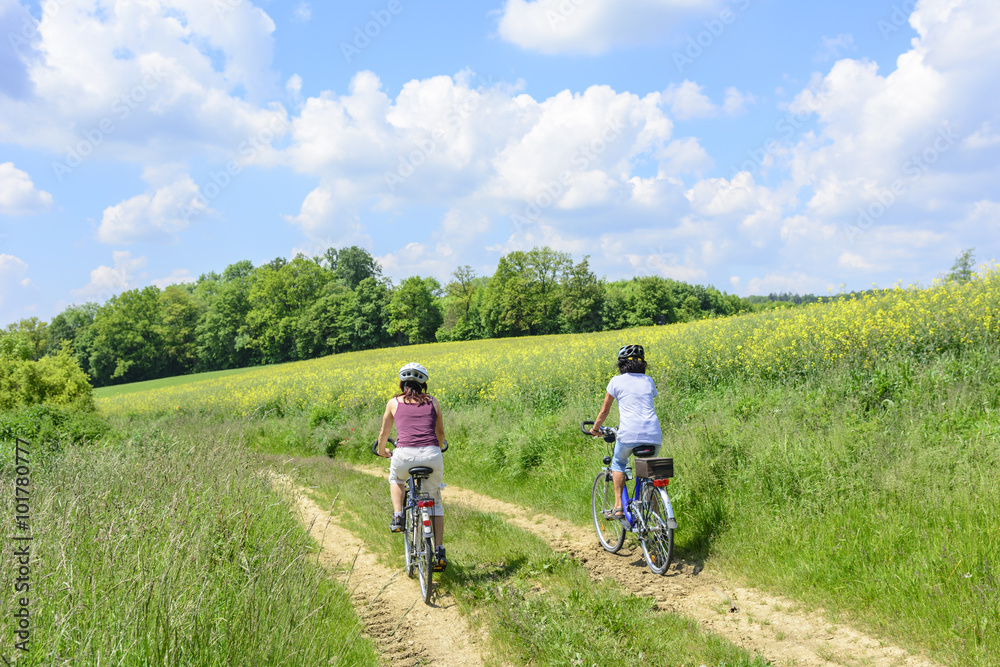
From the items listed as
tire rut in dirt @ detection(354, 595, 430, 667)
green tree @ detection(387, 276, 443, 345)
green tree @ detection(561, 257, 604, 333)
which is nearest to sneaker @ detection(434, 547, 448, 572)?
tire rut in dirt @ detection(354, 595, 430, 667)

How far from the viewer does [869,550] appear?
4906 mm

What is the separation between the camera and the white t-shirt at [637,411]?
19.3 feet

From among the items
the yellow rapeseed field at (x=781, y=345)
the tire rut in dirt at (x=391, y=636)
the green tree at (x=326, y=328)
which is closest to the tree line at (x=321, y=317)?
the green tree at (x=326, y=328)

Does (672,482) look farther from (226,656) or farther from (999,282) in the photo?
(999,282)

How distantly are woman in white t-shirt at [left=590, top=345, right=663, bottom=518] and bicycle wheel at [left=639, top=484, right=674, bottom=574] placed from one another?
1.45 ft

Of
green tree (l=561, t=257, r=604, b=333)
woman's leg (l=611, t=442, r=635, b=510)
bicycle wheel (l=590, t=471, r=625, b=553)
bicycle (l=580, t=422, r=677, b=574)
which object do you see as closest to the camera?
bicycle (l=580, t=422, r=677, b=574)

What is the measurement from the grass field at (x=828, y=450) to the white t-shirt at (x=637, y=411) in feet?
4.55

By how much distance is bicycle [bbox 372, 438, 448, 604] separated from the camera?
5.21 m

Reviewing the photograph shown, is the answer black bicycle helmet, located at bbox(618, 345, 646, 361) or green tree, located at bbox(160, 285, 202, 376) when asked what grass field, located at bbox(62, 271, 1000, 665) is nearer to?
black bicycle helmet, located at bbox(618, 345, 646, 361)

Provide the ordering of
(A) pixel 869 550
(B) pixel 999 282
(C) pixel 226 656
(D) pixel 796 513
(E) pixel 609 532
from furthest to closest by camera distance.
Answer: (B) pixel 999 282
(E) pixel 609 532
(D) pixel 796 513
(A) pixel 869 550
(C) pixel 226 656

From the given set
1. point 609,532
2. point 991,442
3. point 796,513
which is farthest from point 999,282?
point 609,532

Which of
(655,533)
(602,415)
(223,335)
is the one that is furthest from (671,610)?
(223,335)

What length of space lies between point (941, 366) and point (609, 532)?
589cm

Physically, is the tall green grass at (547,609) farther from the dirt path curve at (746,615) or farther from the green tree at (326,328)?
the green tree at (326,328)
